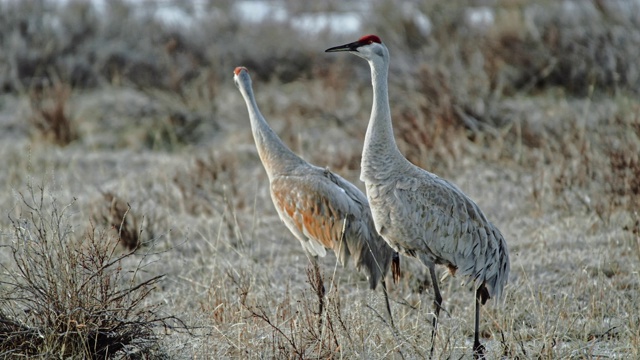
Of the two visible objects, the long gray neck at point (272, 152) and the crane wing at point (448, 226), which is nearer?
the crane wing at point (448, 226)

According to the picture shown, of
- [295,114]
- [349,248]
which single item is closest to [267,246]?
[349,248]

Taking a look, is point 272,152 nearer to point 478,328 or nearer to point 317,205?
point 317,205

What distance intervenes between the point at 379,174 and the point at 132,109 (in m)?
6.91

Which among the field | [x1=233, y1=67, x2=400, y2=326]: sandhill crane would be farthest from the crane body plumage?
the field

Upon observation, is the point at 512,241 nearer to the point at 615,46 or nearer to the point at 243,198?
the point at 243,198

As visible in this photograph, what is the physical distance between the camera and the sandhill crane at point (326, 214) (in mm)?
5137

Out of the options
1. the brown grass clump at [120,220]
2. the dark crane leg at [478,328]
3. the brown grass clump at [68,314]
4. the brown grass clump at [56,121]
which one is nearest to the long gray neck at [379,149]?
the dark crane leg at [478,328]

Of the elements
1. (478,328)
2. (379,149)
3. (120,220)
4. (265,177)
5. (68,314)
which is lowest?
(265,177)

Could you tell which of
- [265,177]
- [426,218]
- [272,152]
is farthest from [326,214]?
[265,177]

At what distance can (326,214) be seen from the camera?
522 centimetres

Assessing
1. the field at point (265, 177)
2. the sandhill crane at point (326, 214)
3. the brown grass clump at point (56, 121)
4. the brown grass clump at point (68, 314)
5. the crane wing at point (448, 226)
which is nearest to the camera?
the brown grass clump at point (68, 314)

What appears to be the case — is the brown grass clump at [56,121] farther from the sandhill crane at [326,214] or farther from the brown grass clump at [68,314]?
the brown grass clump at [68,314]

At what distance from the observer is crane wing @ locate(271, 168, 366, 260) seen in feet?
17.1

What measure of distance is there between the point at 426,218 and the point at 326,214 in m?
0.90
